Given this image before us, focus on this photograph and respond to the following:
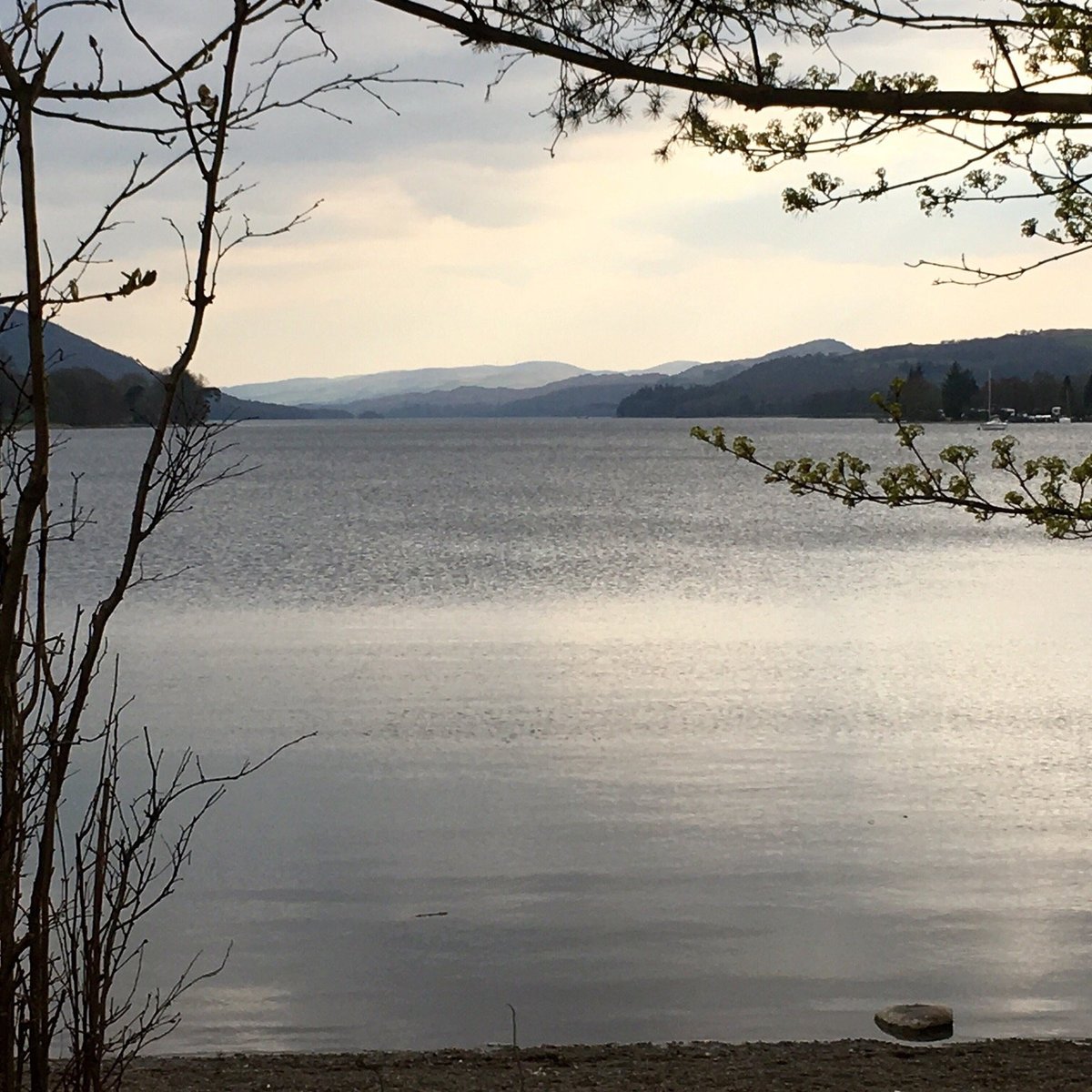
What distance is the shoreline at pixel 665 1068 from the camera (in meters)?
5.48

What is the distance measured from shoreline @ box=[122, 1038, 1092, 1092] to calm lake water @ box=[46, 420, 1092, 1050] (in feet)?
1.00

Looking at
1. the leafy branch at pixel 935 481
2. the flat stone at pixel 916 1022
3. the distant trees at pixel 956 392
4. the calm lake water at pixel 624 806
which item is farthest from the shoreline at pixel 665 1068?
the distant trees at pixel 956 392

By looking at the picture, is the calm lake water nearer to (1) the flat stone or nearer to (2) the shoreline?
(1) the flat stone

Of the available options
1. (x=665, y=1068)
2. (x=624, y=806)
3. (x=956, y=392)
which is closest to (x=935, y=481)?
(x=665, y=1068)

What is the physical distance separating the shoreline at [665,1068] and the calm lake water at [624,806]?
0.30m

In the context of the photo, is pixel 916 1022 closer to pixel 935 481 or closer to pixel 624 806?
pixel 935 481

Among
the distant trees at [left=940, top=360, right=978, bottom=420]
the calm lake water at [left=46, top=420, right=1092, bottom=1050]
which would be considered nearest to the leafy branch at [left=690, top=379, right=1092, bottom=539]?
the calm lake water at [left=46, top=420, right=1092, bottom=1050]

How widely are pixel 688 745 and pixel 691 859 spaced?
296 cm

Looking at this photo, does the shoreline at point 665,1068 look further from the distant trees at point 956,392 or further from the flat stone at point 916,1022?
the distant trees at point 956,392

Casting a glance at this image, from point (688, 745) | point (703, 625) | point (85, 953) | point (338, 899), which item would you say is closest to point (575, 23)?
point (85, 953)

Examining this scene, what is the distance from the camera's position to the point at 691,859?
27.5ft

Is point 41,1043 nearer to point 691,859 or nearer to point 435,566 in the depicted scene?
point 691,859

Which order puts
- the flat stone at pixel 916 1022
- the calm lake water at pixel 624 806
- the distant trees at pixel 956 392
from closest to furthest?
the flat stone at pixel 916 1022, the calm lake water at pixel 624 806, the distant trees at pixel 956 392

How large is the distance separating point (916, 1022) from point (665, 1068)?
1205 mm
